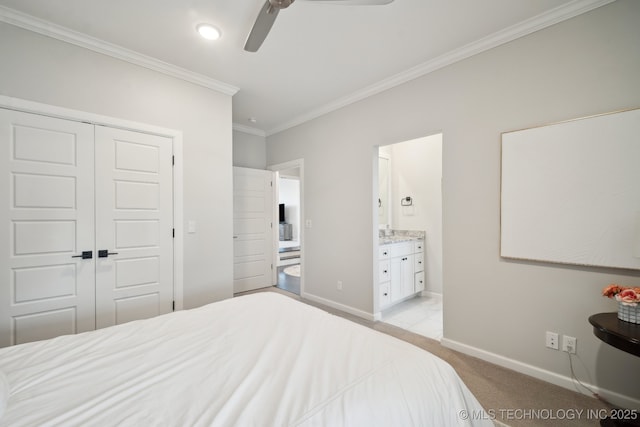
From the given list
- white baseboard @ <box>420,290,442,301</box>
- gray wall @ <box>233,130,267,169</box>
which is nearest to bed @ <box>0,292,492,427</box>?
white baseboard @ <box>420,290,442,301</box>

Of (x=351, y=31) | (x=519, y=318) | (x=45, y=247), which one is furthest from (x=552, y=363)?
(x=45, y=247)

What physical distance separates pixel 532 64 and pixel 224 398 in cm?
292

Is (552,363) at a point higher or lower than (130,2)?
lower

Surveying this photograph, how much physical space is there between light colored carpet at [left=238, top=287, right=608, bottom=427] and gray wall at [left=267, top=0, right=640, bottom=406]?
126mm

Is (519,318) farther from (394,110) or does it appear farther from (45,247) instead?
(45,247)

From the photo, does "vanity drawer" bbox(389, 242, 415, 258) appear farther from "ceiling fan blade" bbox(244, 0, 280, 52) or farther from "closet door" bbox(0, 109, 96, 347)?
"closet door" bbox(0, 109, 96, 347)

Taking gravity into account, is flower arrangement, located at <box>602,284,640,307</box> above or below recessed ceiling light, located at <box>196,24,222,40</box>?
below

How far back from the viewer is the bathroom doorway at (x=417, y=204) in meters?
3.83

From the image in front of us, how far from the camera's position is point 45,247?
6.71 ft

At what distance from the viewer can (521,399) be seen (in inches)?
70.2

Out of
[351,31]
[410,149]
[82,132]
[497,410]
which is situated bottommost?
[497,410]

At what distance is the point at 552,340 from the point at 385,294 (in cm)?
166

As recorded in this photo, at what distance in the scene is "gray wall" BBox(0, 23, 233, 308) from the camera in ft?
6.61

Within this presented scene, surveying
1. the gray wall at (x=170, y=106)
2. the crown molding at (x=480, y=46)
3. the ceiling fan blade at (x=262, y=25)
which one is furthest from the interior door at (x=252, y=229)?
the ceiling fan blade at (x=262, y=25)
